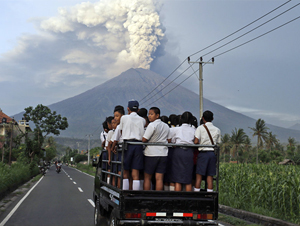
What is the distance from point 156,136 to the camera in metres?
5.50

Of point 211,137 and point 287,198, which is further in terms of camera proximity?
point 287,198

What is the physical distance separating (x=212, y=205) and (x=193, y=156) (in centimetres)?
86

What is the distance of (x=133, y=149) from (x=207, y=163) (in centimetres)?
134

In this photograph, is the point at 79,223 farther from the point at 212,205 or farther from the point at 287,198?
the point at 287,198

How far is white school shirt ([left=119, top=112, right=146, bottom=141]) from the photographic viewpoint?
17.9ft

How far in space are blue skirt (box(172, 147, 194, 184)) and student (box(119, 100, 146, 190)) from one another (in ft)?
1.93

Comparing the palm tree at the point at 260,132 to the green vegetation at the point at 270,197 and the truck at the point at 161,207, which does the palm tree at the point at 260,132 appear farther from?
the truck at the point at 161,207

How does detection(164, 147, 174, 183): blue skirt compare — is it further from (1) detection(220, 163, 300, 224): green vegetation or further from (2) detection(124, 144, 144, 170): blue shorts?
(1) detection(220, 163, 300, 224): green vegetation

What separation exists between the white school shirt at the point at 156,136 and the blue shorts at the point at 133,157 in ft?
0.52

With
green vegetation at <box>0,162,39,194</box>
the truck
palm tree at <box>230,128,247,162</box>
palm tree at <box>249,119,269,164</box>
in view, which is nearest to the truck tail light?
the truck

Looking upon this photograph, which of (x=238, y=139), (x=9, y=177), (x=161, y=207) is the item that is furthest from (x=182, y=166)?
(x=238, y=139)

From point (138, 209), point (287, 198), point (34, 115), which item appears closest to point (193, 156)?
point (138, 209)

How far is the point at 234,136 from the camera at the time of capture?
93.2m

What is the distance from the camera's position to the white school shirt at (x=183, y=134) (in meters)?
5.88
